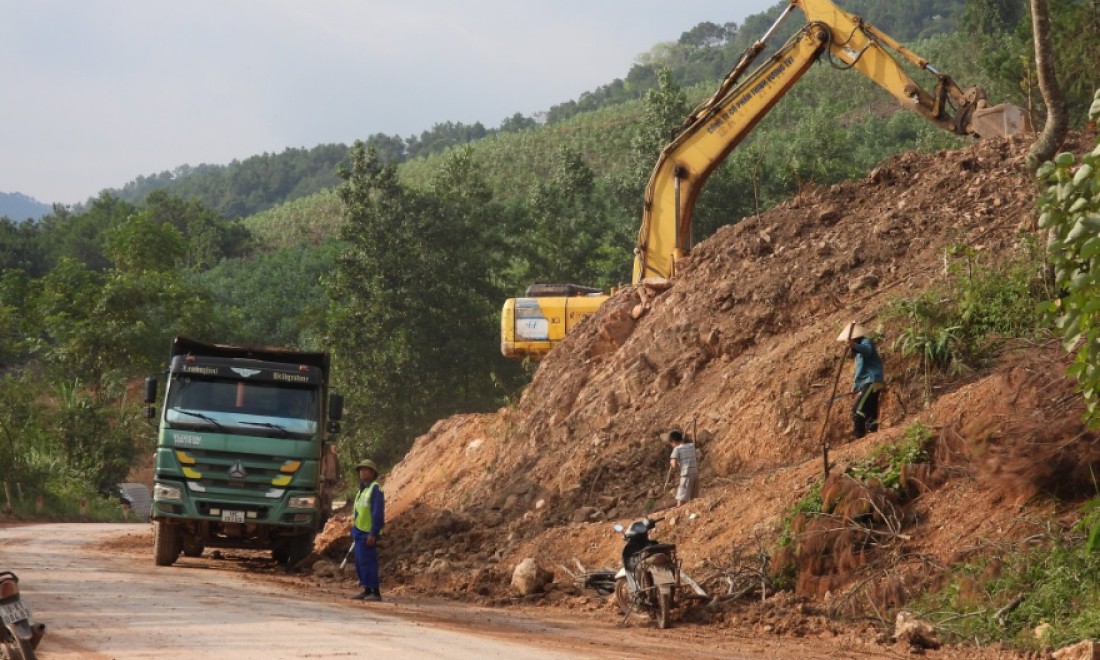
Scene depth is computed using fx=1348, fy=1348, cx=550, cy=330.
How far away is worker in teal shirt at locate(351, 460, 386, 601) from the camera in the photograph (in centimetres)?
1539

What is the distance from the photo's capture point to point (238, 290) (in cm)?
6906

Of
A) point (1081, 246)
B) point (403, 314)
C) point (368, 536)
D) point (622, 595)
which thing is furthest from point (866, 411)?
point (403, 314)

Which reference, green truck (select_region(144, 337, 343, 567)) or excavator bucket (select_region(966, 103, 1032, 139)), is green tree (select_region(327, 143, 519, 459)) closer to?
green truck (select_region(144, 337, 343, 567))

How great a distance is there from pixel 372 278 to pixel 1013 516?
31727 mm

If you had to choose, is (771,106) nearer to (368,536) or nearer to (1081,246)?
(368,536)

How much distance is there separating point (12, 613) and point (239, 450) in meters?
9.13

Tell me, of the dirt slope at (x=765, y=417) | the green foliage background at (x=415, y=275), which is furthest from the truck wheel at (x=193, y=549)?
the green foliage background at (x=415, y=275)

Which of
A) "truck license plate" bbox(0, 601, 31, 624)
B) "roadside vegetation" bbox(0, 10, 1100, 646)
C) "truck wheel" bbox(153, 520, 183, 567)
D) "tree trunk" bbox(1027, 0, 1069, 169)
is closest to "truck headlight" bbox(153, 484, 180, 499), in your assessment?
"truck wheel" bbox(153, 520, 183, 567)

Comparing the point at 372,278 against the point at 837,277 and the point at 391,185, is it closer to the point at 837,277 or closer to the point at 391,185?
the point at 391,185

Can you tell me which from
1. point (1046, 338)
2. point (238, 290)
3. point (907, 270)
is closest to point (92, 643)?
point (1046, 338)

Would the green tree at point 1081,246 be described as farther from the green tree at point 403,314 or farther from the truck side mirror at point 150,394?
the green tree at point 403,314

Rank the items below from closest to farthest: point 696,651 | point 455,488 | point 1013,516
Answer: point 696,651 → point 1013,516 → point 455,488

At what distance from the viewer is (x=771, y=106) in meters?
23.7

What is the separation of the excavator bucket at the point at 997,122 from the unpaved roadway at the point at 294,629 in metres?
12.1
